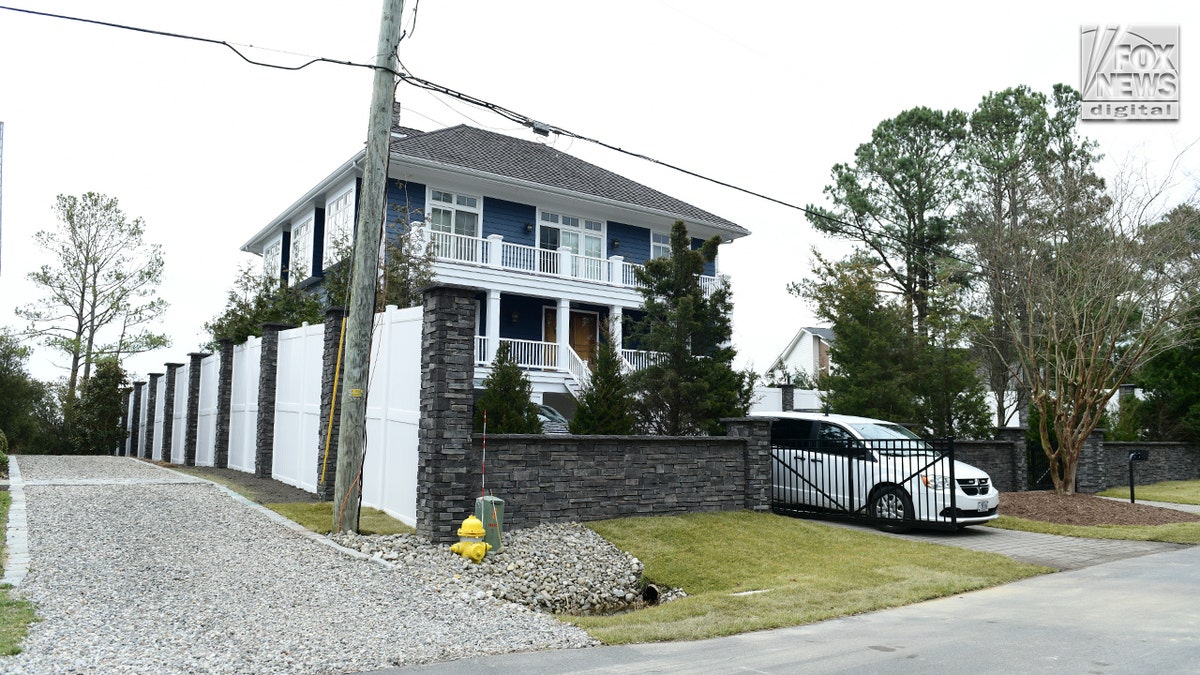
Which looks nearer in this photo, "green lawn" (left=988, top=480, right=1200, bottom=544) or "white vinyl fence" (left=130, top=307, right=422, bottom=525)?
"white vinyl fence" (left=130, top=307, right=422, bottom=525)

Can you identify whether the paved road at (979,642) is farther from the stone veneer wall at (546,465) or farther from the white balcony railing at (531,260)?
the white balcony railing at (531,260)

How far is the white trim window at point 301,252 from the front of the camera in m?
26.0

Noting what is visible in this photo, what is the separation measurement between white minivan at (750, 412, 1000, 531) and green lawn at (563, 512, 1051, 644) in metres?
0.90

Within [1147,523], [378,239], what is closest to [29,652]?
[378,239]

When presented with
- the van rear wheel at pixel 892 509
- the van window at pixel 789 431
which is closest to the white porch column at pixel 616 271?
the van window at pixel 789 431

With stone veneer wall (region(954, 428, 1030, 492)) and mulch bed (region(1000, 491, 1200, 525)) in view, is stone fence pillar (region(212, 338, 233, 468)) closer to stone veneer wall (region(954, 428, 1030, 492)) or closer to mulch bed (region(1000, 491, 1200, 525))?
stone veneer wall (region(954, 428, 1030, 492))

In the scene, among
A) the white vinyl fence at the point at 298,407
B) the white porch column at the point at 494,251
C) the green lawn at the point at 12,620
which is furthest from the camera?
the white porch column at the point at 494,251

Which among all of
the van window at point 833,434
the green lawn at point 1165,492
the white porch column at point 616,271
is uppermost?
the white porch column at point 616,271

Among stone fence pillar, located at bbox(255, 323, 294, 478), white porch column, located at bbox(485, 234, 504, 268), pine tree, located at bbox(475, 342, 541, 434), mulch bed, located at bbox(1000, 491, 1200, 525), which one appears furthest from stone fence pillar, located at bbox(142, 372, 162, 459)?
mulch bed, located at bbox(1000, 491, 1200, 525)

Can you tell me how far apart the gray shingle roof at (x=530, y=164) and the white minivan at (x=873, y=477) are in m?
13.6

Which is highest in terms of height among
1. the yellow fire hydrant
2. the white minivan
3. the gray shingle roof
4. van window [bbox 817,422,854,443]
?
the gray shingle roof

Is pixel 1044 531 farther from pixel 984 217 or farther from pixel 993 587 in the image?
pixel 984 217
